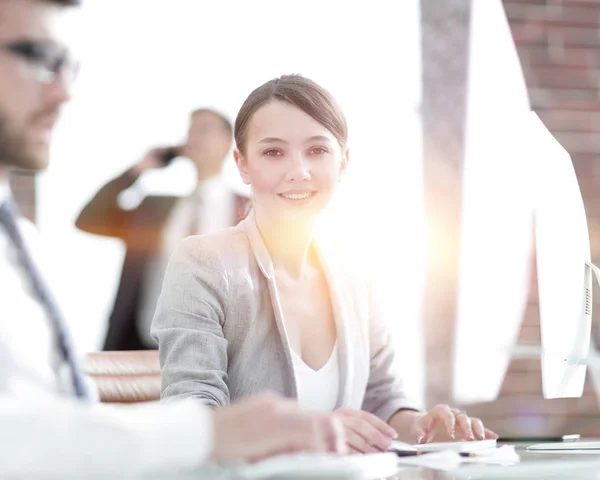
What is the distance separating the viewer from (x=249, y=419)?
2.15 feet

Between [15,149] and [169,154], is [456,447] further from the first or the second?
[169,154]

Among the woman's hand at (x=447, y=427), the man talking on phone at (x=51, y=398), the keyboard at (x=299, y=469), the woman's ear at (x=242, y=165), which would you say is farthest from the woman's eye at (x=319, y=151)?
the keyboard at (x=299, y=469)

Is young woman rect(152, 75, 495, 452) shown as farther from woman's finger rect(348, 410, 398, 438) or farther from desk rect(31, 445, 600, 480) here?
desk rect(31, 445, 600, 480)

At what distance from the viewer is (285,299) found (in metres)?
1.50

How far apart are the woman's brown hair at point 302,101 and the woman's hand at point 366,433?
1.87ft

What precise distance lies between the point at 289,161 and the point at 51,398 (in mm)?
841

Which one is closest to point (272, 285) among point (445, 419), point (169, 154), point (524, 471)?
point (445, 419)

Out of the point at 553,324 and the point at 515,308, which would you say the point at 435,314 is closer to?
the point at 515,308

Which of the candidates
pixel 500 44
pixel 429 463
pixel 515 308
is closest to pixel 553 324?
pixel 429 463

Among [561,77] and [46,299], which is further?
[561,77]

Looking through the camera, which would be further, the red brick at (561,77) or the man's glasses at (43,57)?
the red brick at (561,77)

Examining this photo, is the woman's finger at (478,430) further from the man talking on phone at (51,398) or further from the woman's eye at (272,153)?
the man talking on phone at (51,398)

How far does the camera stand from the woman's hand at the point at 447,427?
1.33 metres

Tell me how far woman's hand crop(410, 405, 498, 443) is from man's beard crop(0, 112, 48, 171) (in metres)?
0.81
